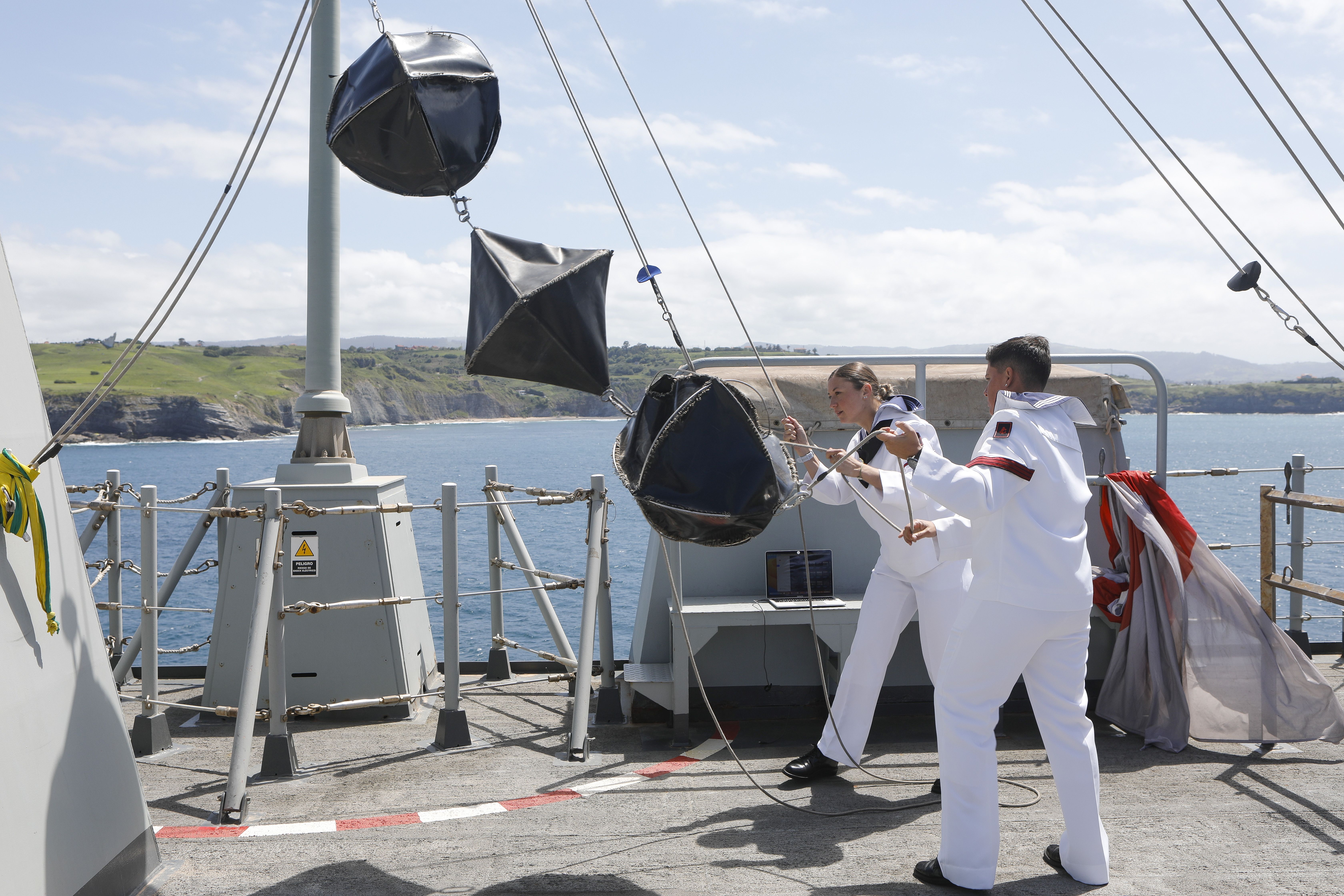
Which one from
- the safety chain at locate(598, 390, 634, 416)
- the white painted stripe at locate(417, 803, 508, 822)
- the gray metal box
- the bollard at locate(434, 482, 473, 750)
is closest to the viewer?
the safety chain at locate(598, 390, 634, 416)

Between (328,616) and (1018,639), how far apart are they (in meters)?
4.86

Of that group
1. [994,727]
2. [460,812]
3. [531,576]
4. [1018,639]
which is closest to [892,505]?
[1018,639]

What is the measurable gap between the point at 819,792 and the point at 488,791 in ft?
5.77

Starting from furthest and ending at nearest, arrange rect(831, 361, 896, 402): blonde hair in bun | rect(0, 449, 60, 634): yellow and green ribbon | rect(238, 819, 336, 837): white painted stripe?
rect(831, 361, 896, 402): blonde hair in bun → rect(238, 819, 336, 837): white painted stripe → rect(0, 449, 60, 634): yellow and green ribbon

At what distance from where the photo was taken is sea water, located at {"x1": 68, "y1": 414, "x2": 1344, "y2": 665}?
1011 inches

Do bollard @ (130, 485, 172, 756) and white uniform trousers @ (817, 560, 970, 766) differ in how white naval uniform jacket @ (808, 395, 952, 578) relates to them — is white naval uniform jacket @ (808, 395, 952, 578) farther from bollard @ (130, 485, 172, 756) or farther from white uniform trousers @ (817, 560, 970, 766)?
bollard @ (130, 485, 172, 756)

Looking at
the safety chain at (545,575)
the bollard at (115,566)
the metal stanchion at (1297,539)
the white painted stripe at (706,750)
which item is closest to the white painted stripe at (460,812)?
the white painted stripe at (706,750)

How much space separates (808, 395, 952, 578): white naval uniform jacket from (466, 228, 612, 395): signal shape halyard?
1.25m

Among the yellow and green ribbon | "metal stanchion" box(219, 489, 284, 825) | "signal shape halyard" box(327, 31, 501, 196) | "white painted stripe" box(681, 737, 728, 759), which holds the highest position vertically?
"signal shape halyard" box(327, 31, 501, 196)

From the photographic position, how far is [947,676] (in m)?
3.83

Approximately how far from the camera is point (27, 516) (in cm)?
336

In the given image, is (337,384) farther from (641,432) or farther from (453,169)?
(641,432)

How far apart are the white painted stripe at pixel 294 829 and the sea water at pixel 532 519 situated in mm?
2329

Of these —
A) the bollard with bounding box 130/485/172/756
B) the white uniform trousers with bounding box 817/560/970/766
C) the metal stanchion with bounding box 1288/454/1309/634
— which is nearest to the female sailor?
the white uniform trousers with bounding box 817/560/970/766
